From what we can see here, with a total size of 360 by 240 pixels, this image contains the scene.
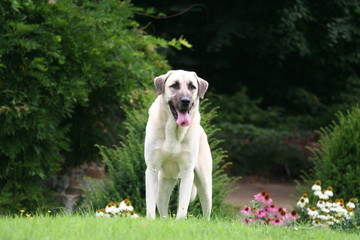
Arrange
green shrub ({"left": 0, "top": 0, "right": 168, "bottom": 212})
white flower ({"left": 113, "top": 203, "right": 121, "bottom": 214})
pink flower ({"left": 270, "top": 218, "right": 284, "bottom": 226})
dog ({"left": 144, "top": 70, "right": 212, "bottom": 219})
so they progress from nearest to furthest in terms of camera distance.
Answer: dog ({"left": 144, "top": 70, "right": 212, "bottom": 219})
white flower ({"left": 113, "top": 203, "right": 121, "bottom": 214})
pink flower ({"left": 270, "top": 218, "right": 284, "bottom": 226})
green shrub ({"left": 0, "top": 0, "right": 168, "bottom": 212})

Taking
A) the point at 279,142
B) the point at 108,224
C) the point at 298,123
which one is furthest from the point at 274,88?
the point at 108,224

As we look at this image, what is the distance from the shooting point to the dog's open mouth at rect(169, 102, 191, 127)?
567cm

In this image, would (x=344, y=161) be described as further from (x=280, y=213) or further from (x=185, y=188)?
(x=185, y=188)

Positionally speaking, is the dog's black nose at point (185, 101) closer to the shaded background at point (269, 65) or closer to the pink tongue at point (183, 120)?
the pink tongue at point (183, 120)

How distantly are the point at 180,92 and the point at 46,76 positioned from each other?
276cm

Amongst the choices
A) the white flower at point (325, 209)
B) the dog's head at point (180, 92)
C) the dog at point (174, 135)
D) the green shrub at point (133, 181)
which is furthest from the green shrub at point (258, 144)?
the dog's head at point (180, 92)

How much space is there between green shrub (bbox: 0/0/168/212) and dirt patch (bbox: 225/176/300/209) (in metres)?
4.12

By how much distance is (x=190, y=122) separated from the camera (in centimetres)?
583

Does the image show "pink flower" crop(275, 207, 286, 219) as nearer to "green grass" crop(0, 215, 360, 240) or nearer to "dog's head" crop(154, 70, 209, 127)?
"green grass" crop(0, 215, 360, 240)

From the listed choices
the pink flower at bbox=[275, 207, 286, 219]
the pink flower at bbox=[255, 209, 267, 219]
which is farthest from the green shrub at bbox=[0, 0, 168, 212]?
the pink flower at bbox=[275, 207, 286, 219]

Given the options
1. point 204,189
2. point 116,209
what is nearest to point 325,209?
point 204,189

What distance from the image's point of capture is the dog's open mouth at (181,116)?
18.6ft

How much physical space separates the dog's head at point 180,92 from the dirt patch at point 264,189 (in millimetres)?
6064

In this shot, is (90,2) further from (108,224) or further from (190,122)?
(108,224)
